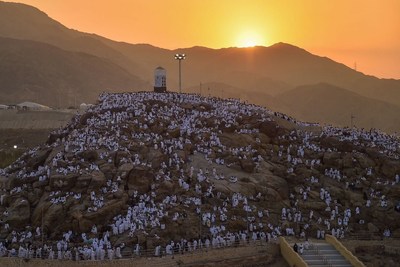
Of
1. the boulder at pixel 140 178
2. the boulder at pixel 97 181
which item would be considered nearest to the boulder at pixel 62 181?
the boulder at pixel 97 181

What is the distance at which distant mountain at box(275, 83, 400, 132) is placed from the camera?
156 m

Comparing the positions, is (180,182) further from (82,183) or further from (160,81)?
(160,81)

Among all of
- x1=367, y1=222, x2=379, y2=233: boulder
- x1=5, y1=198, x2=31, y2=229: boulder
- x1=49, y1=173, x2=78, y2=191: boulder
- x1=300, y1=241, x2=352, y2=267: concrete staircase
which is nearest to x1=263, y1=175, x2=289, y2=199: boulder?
x1=367, y1=222, x2=379, y2=233: boulder

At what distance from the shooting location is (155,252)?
34.7 m

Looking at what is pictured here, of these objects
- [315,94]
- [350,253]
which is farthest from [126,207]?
[315,94]

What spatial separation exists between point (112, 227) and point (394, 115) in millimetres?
134173

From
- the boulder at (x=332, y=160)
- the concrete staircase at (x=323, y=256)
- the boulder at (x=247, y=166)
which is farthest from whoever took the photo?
the boulder at (x=332, y=160)

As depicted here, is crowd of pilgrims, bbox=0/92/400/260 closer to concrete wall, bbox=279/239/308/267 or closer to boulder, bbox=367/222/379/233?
boulder, bbox=367/222/379/233

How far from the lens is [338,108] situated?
547ft

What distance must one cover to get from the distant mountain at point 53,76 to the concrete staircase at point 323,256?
98337 millimetres

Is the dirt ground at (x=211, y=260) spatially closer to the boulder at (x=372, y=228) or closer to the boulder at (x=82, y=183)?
the boulder at (x=82, y=183)

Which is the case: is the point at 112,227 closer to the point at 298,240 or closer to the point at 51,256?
the point at 51,256

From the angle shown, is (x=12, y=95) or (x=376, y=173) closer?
(x=376, y=173)

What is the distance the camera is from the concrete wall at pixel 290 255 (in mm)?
34531
